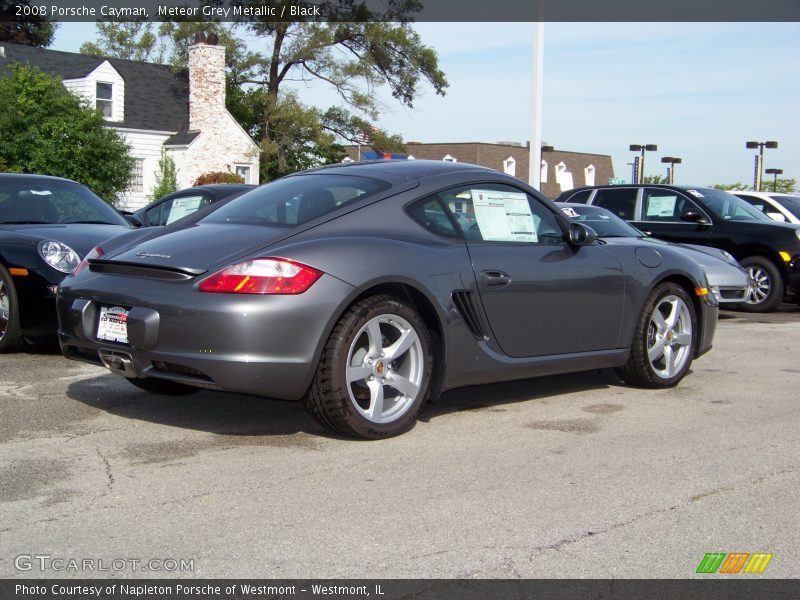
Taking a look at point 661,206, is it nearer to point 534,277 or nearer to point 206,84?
point 534,277

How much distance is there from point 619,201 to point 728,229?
1.74 meters

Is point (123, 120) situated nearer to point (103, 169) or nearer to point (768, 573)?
point (103, 169)

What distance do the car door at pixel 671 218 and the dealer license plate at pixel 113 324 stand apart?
10.1 metres

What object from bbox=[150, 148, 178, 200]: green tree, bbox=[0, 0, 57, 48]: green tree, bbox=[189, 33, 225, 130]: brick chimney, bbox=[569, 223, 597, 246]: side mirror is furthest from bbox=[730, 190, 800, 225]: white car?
bbox=[0, 0, 57, 48]: green tree

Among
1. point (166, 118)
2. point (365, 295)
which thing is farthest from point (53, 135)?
point (365, 295)

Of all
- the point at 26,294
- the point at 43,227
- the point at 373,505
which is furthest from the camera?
the point at 43,227

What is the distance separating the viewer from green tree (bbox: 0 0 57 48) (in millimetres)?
51344

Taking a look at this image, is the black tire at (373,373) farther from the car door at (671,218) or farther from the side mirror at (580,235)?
the car door at (671,218)

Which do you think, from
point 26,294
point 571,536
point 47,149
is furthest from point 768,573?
point 47,149

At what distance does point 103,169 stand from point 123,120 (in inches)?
245

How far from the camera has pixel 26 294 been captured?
725 centimetres

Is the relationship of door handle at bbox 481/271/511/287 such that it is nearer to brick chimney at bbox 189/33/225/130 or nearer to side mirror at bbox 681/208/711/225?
side mirror at bbox 681/208/711/225

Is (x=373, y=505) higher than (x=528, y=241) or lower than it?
lower

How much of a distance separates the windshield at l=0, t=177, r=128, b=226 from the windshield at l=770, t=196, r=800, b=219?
497 inches
